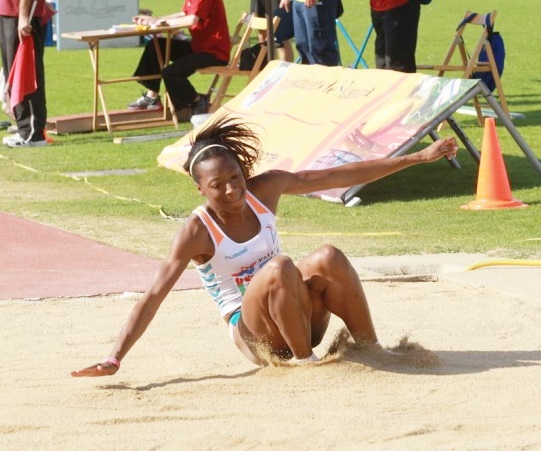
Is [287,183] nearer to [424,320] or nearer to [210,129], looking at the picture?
[210,129]

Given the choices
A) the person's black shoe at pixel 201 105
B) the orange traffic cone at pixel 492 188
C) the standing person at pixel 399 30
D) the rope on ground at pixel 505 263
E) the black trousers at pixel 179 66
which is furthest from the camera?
the person's black shoe at pixel 201 105

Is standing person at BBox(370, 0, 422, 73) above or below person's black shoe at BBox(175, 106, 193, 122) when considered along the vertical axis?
above

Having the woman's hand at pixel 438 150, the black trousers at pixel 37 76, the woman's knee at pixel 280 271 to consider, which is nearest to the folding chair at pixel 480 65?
the black trousers at pixel 37 76

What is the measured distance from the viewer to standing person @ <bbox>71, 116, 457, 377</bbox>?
5.18 meters

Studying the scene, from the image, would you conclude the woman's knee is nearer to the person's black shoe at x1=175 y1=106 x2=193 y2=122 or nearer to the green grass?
the green grass

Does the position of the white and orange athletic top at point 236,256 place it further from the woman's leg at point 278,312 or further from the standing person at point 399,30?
the standing person at point 399,30

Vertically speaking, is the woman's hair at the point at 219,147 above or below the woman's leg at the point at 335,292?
above

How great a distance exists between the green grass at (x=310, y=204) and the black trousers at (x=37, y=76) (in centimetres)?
33

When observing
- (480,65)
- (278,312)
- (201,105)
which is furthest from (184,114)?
(278,312)

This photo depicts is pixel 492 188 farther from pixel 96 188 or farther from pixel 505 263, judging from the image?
pixel 96 188

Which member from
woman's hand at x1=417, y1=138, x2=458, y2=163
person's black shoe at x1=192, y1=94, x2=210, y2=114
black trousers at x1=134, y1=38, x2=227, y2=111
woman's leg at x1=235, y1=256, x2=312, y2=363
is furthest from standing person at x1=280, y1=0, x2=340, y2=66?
woman's leg at x1=235, y1=256, x2=312, y2=363

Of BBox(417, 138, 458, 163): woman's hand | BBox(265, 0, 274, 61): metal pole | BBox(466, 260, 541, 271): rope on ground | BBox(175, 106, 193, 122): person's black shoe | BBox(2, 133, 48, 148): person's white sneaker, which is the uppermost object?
BBox(417, 138, 458, 163): woman's hand

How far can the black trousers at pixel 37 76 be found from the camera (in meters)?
13.3

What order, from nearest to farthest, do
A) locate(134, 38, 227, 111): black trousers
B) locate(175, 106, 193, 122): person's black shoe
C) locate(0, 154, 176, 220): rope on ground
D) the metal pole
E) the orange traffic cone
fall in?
1. the orange traffic cone
2. locate(0, 154, 176, 220): rope on ground
3. the metal pole
4. locate(134, 38, 227, 111): black trousers
5. locate(175, 106, 193, 122): person's black shoe
